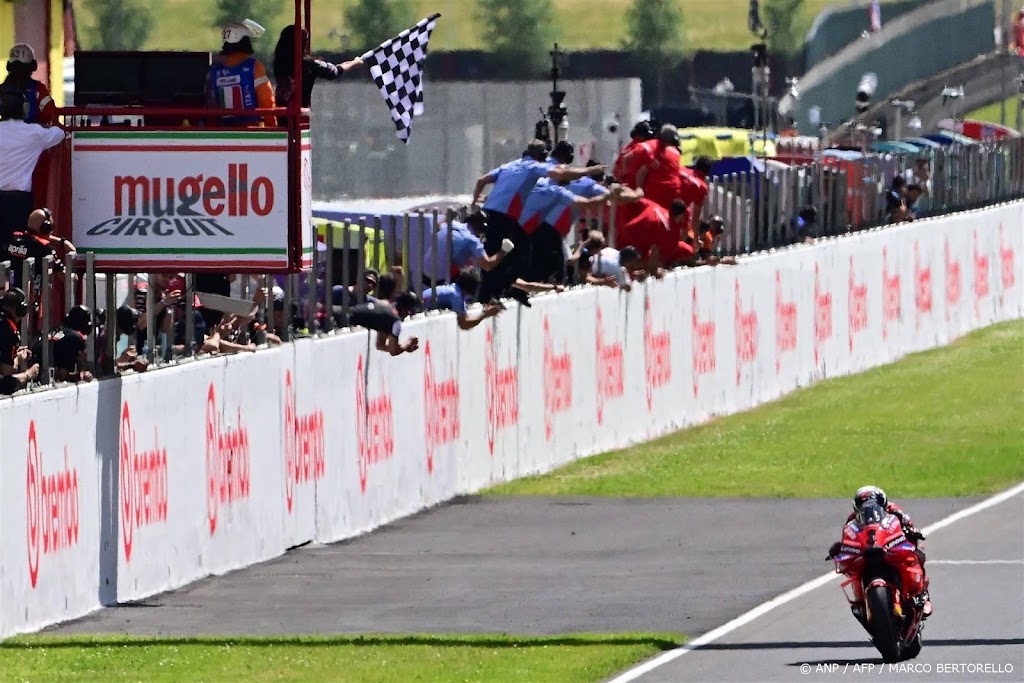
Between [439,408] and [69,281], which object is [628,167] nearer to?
[439,408]

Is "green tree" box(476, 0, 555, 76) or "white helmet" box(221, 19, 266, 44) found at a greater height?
"green tree" box(476, 0, 555, 76)

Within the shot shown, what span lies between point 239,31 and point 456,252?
233 inches

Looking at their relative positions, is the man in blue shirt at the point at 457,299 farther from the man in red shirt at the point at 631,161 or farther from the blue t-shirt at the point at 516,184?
the man in red shirt at the point at 631,161

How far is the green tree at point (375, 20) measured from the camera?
5306 cm

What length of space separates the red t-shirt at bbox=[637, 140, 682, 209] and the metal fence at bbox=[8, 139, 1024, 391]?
2.17ft

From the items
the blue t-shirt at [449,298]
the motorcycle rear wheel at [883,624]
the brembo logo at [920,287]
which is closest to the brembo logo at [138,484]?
the motorcycle rear wheel at [883,624]

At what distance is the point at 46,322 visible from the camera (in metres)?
15.9

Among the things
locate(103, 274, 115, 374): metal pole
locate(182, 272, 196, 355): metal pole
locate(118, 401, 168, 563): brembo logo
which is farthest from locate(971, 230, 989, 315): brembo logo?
locate(103, 274, 115, 374): metal pole

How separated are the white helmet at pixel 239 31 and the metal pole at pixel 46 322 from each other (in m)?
2.28

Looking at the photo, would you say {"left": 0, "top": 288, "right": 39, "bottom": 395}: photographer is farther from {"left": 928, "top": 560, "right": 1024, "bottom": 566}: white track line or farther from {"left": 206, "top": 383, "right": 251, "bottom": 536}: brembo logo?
{"left": 928, "top": 560, "right": 1024, "bottom": 566}: white track line

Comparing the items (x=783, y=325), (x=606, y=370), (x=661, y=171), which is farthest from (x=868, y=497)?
(x=783, y=325)

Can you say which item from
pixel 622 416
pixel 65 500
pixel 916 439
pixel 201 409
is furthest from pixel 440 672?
pixel 916 439

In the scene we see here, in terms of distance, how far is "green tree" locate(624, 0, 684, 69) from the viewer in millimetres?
71250

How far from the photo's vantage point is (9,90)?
16.9 m
